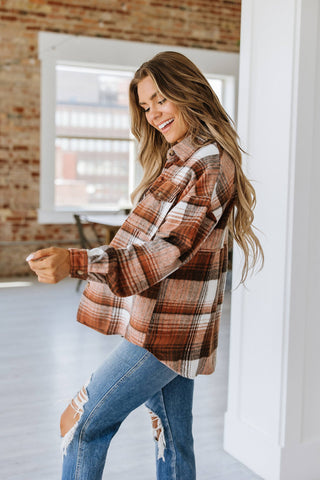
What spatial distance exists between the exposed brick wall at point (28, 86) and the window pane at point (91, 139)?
17.4 inches

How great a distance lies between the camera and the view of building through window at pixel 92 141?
7.63 m

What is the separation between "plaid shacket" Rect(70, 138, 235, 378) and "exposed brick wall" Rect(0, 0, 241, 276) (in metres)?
5.93

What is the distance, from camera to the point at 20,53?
709 cm

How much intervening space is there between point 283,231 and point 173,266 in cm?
110

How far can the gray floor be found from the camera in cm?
258

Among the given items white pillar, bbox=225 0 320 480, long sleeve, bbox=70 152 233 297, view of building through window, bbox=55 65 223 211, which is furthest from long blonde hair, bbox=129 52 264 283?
view of building through window, bbox=55 65 223 211

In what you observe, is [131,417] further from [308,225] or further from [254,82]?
[254,82]

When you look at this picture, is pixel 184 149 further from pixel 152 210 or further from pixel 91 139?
pixel 91 139

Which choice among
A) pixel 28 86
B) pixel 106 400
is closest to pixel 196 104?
pixel 106 400

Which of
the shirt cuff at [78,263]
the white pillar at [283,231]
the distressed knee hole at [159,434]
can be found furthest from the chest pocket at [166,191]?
the white pillar at [283,231]

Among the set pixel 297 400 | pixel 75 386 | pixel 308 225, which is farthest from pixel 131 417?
pixel 308 225

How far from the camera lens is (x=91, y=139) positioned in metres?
7.83

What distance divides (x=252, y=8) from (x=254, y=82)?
30 centimetres

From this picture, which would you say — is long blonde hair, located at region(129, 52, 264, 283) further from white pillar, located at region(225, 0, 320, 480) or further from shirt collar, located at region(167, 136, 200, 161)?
white pillar, located at region(225, 0, 320, 480)
